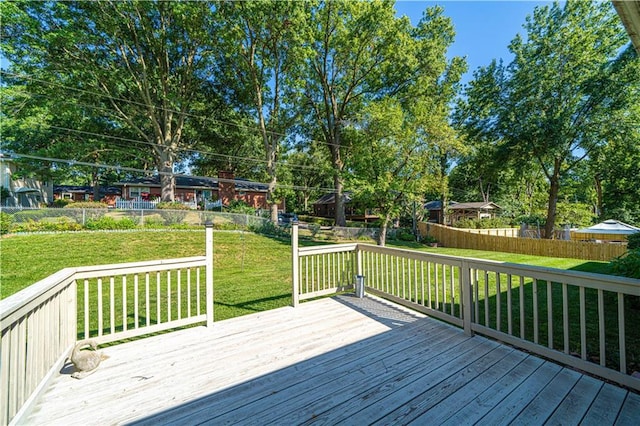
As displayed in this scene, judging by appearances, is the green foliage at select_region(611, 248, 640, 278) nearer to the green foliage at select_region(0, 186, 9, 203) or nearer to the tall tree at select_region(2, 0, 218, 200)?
the tall tree at select_region(2, 0, 218, 200)

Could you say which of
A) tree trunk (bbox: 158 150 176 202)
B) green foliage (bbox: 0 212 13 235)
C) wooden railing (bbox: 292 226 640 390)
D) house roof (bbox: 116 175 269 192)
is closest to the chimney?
house roof (bbox: 116 175 269 192)

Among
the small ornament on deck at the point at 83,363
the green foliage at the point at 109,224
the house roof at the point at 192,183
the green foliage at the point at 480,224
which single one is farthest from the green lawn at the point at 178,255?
the house roof at the point at 192,183

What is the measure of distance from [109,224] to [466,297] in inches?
469

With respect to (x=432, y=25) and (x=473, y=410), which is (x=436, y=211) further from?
(x=473, y=410)

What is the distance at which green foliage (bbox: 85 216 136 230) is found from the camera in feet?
32.5

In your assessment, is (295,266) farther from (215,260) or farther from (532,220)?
(532,220)

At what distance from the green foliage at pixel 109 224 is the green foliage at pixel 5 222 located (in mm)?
1870

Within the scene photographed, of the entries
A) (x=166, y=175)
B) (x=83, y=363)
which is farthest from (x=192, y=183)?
(x=83, y=363)

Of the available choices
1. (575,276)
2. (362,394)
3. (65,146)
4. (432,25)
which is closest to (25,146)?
(65,146)

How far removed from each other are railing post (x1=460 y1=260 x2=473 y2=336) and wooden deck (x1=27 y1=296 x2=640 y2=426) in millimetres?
135

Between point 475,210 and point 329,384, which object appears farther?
point 475,210

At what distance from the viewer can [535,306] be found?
2.37m

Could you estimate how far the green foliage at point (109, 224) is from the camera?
9914mm

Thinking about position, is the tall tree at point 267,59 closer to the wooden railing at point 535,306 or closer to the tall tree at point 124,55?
the tall tree at point 124,55
